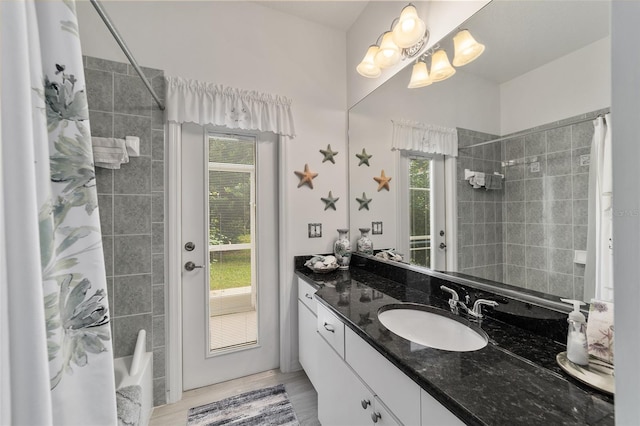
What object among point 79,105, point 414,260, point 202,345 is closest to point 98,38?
point 79,105

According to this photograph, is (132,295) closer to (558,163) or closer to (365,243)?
(365,243)

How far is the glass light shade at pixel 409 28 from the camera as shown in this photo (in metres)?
1.50

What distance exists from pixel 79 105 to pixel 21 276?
0.30m

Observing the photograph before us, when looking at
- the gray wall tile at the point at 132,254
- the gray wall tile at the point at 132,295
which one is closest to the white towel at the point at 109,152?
the gray wall tile at the point at 132,254

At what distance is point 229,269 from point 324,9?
2193 mm

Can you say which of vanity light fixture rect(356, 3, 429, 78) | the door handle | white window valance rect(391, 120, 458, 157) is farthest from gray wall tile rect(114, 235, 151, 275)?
vanity light fixture rect(356, 3, 429, 78)

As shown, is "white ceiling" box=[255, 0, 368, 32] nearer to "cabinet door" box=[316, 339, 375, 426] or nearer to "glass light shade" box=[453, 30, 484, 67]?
"glass light shade" box=[453, 30, 484, 67]

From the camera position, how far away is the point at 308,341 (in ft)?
6.09

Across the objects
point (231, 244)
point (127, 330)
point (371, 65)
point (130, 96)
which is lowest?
Answer: point (127, 330)

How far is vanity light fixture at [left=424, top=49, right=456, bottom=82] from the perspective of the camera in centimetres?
139

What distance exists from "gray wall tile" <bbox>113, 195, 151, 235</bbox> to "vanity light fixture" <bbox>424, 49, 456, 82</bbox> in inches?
75.4

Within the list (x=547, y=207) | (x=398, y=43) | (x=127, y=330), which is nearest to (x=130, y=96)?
(x=127, y=330)

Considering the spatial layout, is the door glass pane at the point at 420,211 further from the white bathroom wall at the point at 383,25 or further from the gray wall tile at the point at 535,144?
the white bathroom wall at the point at 383,25

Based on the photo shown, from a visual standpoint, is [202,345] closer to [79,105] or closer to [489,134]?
[79,105]
